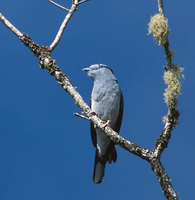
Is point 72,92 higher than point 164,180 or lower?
higher

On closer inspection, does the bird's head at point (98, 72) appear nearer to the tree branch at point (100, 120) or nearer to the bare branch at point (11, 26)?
the tree branch at point (100, 120)

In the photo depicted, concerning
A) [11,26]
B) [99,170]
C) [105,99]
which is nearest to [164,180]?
[105,99]

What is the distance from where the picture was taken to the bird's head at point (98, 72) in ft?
22.9

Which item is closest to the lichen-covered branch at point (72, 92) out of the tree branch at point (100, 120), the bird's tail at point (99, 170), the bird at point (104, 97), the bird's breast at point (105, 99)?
the tree branch at point (100, 120)

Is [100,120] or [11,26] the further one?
[11,26]

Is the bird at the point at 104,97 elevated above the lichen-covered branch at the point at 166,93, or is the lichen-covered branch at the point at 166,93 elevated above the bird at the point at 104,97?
the bird at the point at 104,97

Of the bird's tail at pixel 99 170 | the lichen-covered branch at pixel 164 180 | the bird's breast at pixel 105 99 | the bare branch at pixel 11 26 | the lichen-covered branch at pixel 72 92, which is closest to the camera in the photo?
the lichen-covered branch at pixel 164 180

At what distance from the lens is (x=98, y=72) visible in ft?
23.0

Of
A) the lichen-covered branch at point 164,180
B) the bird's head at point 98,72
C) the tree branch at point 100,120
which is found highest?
the bird's head at point 98,72

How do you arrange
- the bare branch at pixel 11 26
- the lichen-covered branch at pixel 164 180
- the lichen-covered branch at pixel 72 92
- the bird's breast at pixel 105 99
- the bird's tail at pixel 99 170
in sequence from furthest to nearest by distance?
1. the bird's tail at pixel 99 170
2. the bird's breast at pixel 105 99
3. the bare branch at pixel 11 26
4. the lichen-covered branch at pixel 72 92
5. the lichen-covered branch at pixel 164 180

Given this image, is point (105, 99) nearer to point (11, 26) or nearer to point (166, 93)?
point (11, 26)

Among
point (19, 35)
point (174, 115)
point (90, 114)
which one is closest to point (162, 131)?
point (174, 115)

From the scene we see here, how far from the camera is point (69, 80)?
5527 millimetres

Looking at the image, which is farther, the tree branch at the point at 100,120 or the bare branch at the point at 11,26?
the bare branch at the point at 11,26
